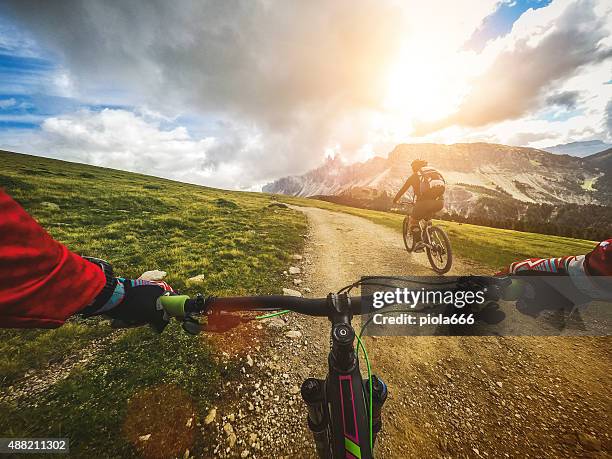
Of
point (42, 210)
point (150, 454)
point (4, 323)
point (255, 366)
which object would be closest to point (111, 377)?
point (150, 454)

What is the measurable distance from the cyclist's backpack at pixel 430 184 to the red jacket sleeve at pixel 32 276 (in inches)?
402

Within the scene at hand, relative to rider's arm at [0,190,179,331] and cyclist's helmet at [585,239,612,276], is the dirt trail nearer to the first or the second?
cyclist's helmet at [585,239,612,276]

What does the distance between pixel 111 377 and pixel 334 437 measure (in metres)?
4.15

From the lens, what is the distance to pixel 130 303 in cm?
216

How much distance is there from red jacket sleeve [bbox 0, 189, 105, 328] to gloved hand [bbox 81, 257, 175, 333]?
0.30 metres

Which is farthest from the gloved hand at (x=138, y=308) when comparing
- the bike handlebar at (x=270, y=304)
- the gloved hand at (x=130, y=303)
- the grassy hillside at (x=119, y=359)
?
the grassy hillside at (x=119, y=359)

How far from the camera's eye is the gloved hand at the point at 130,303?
6.80 ft

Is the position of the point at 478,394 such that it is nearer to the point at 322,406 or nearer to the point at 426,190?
the point at 322,406

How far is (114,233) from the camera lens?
11.9 m

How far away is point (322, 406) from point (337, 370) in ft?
1.75

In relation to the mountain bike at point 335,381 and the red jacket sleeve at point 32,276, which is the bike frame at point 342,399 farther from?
the red jacket sleeve at point 32,276

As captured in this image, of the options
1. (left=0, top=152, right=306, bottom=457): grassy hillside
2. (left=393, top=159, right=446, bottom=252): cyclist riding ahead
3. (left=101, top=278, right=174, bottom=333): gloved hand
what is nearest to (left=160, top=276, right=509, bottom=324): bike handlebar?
(left=101, top=278, right=174, bottom=333): gloved hand

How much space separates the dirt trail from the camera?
346cm

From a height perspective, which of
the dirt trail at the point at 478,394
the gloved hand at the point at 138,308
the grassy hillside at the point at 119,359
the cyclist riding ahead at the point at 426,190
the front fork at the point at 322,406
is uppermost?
the cyclist riding ahead at the point at 426,190
